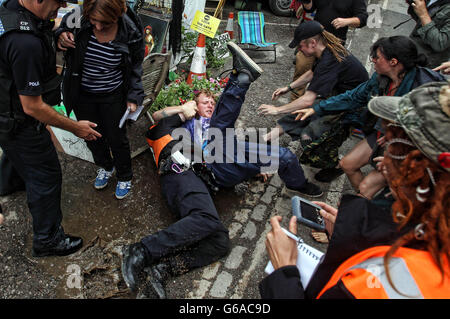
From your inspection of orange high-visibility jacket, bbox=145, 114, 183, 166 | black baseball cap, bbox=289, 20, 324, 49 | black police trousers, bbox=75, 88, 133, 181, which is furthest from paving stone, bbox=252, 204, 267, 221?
black baseball cap, bbox=289, 20, 324, 49

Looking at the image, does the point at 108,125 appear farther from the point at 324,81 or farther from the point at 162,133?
the point at 324,81

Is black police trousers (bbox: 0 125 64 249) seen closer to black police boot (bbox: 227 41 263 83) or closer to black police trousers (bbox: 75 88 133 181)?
black police trousers (bbox: 75 88 133 181)

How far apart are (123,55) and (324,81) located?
2272 millimetres

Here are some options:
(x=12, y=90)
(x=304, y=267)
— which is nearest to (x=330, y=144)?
(x=304, y=267)

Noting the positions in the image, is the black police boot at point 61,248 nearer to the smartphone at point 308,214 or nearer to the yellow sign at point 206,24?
the smartphone at point 308,214

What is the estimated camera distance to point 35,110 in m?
2.32

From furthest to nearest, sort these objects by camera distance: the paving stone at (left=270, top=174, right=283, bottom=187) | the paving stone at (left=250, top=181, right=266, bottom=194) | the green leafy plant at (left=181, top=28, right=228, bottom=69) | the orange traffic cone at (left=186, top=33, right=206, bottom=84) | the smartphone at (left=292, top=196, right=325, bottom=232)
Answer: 1. the green leafy plant at (left=181, top=28, right=228, bottom=69)
2. the orange traffic cone at (left=186, top=33, right=206, bottom=84)
3. the paving stone at (left=270, top=174, right=283, bottom=187)
4. the paving stone at (left=250, top=181, right=266, bottom=194)
5. the smartphone at (left=292, top=196, right=325, bottom=232)

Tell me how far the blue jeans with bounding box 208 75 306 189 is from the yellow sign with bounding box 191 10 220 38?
7.30ft

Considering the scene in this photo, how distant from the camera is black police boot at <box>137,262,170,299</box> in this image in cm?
272

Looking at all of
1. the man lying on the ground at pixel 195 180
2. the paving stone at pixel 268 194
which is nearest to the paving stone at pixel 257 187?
the paving stone at pixel 268 194

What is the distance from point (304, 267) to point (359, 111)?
91.7 inches

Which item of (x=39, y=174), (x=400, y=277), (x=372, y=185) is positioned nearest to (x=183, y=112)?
(x=39, y=174)

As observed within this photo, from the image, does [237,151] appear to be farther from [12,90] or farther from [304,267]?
[12,90]
